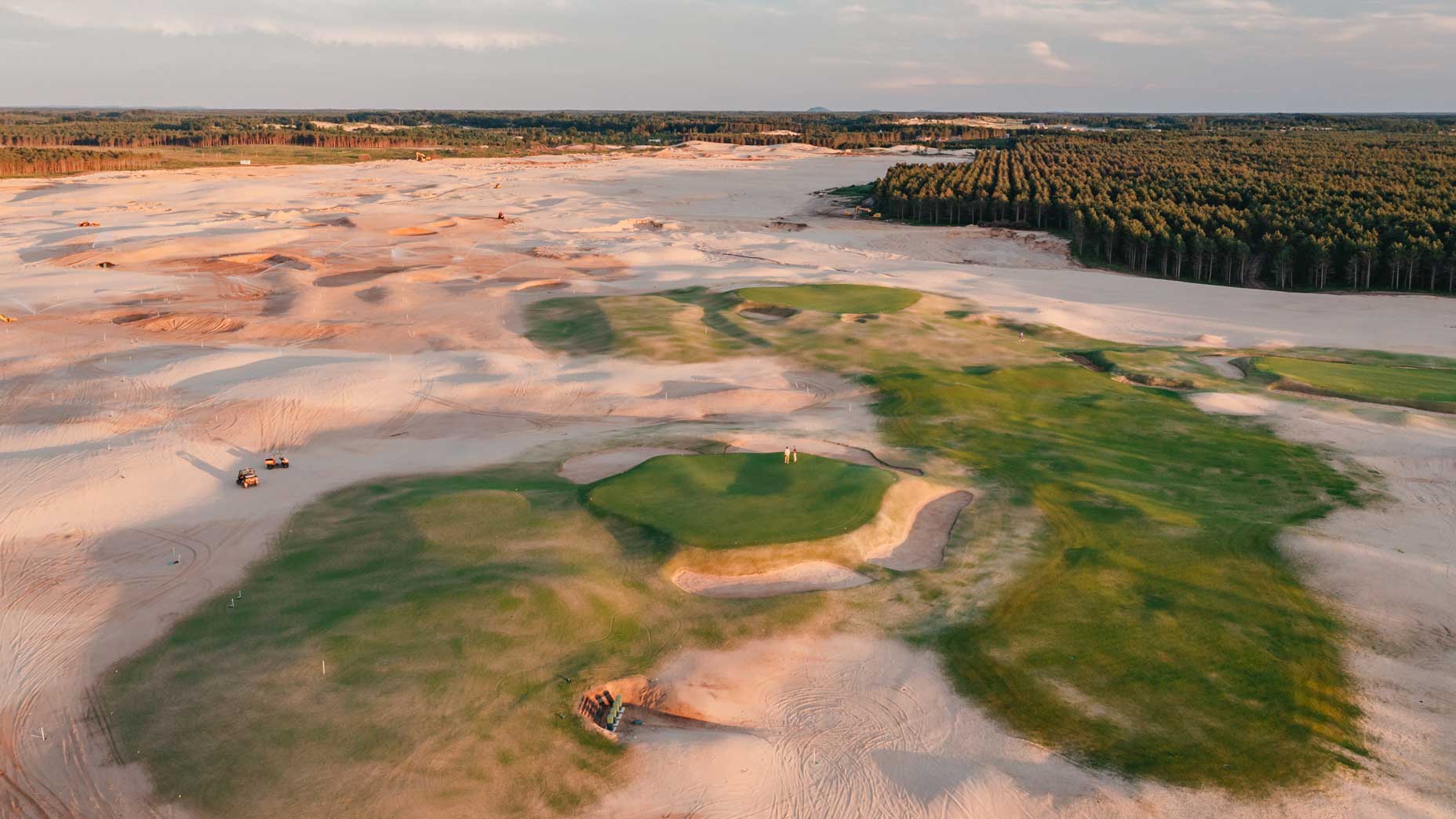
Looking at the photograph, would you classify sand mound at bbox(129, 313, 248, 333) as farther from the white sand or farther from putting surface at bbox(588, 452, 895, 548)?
putting surface at bbox(588, 452, 895, 548)

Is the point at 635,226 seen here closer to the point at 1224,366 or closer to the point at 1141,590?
the point at 1224,366

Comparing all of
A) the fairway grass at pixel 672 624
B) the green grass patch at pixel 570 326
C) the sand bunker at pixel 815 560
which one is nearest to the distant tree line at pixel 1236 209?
the fairway grass at pixel 672 624

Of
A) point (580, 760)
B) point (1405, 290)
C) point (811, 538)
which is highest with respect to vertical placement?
point (1405, 290)

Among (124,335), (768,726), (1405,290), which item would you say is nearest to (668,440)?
(768,726)

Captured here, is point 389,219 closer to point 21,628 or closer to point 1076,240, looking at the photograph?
point 1076,240

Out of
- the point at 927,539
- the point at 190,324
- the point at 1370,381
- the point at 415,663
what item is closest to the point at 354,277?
the point at 190,324

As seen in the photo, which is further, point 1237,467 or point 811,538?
point 1237,467

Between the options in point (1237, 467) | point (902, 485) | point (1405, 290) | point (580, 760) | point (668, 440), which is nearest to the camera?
point (580, 760)
